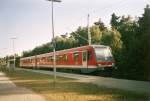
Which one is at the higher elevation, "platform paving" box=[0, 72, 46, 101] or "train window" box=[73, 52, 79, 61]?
"train window" box=[73, 52, 79, 61]

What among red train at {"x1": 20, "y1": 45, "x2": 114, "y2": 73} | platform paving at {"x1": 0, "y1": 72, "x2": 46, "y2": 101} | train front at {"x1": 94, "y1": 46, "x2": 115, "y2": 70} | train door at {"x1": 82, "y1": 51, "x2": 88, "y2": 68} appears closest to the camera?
platform paving at {"x1": 0, "y1": 72, "x2": 46, "y2": 101}

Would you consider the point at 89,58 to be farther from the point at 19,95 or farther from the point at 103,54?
the point at 19,95

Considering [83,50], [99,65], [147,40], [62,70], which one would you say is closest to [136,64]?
[147,40]

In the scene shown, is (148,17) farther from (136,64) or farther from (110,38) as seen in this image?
(110,38)

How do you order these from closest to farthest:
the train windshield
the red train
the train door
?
1. the red train
2. the train windshield
3. the train door

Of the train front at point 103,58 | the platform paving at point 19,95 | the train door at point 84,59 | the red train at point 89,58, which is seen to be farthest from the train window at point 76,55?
the platform paving at point 19,95

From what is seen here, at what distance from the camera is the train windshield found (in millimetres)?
36900

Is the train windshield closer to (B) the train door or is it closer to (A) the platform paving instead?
(B) the train door

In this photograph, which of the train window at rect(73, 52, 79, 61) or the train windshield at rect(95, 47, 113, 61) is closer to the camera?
the train windshield at rect(95, 47, 113, 61)

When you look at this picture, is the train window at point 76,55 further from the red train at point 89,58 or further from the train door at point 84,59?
the train door at point 84,59

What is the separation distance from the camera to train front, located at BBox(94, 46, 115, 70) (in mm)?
36469

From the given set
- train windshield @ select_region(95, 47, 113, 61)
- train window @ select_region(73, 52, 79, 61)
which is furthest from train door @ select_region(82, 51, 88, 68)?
train window @ select_region(73, 52, 79, 61)

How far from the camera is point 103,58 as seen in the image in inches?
1460

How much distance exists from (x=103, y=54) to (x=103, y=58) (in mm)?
513
